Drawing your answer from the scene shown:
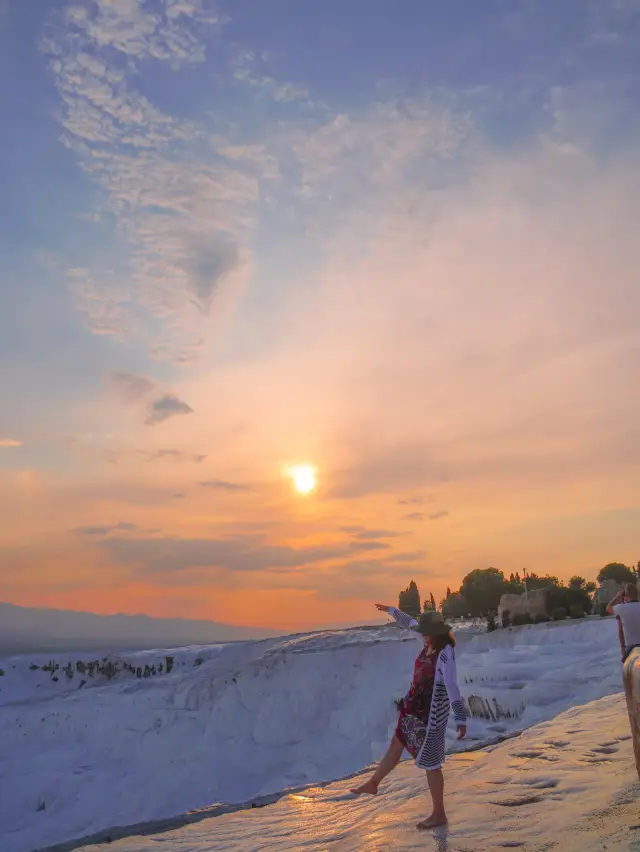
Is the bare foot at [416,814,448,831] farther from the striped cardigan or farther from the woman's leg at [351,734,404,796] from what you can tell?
the woman's leg at [351,734,404,796]

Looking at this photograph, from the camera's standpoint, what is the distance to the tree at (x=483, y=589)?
68500mm

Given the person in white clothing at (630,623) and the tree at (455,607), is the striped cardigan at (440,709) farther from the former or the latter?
the tree at (455,607)

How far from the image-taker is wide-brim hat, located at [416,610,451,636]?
6426 millimetres

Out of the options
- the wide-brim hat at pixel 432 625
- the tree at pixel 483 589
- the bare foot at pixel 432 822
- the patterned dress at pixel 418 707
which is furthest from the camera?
the tree at pixel 483 589

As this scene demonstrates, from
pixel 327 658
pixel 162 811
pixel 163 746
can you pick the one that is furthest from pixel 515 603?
pixel 162 811

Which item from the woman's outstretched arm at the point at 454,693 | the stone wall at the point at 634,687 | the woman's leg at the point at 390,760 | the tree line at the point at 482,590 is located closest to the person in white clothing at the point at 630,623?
the stone wall at the point at 634,687

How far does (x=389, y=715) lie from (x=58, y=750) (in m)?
11.1

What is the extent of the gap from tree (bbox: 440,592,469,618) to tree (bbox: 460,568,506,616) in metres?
0.49

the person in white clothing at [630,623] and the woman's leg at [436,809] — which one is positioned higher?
the person in white clothing at [630,623]

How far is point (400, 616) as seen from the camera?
7676 millimetres

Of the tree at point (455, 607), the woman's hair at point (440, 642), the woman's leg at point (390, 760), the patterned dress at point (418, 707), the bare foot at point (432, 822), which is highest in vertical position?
the woman's hair at point (440, 642)

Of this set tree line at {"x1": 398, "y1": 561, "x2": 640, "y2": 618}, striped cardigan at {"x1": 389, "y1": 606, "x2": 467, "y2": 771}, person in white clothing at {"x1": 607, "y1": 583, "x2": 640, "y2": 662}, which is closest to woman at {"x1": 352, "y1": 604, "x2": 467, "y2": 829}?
striped cardigan at {"x1": 389, "y1": 606, "x2": 467, "y2": 771}

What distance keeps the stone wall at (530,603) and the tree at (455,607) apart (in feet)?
86.7

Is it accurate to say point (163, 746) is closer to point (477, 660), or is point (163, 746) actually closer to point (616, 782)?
point (477, 660)
